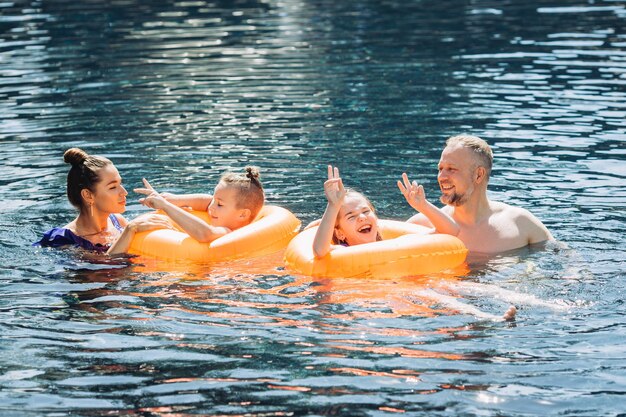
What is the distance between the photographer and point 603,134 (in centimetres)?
1105

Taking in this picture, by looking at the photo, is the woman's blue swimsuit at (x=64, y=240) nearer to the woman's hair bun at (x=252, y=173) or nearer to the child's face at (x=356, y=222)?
the woman's hair bun at (x=252, y=173)

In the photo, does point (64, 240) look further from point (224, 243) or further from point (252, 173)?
point (252, 173)

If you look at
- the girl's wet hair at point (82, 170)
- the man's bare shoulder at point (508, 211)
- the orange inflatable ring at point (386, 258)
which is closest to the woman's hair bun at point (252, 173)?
the orange inflatable ring at point (386, 258)

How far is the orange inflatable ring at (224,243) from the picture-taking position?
24.8ft

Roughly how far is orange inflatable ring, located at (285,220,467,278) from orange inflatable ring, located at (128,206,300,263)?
0.46 metres

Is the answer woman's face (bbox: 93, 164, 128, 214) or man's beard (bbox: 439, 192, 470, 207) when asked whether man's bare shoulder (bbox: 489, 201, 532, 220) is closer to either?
man's beard (bbox: 439, 192, 470, 207)

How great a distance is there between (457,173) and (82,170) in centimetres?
290

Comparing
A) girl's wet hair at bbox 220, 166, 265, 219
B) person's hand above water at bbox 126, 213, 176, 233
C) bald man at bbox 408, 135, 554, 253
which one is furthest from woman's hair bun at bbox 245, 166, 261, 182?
bald man at bbox 408, 135, 554, 253

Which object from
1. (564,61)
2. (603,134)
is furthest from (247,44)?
(603,134)

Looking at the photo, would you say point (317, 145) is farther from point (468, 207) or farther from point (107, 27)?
point (107, 27)

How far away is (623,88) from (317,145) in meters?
4.56

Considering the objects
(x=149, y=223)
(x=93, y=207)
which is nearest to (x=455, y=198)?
(x=149, y=223)

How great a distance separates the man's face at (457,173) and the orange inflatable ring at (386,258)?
377 millimetres

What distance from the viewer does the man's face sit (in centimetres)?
739
